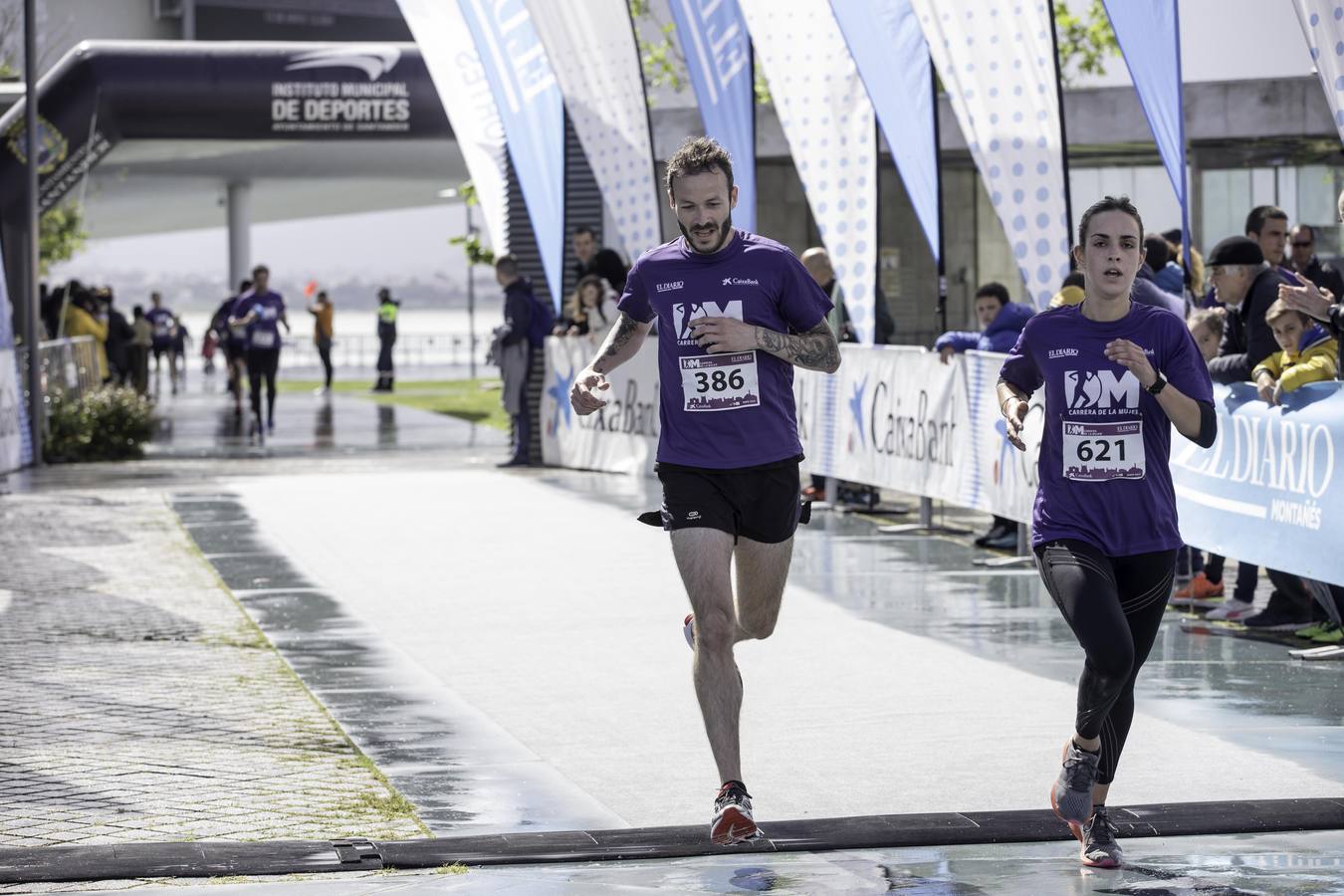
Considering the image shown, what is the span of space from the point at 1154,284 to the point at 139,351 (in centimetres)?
2796

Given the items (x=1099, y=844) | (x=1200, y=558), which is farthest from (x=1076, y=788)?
(x=1200, y=558)

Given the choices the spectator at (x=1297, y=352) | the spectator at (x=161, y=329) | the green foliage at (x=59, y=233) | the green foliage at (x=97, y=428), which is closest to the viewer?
the spectator at (x=1297, y=352)

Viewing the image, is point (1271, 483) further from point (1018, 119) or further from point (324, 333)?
point (324, 333)

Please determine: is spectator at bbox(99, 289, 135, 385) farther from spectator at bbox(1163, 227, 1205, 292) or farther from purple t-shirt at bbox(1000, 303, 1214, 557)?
purple t-shirt at bbox(1000, 303, 1214, 557)

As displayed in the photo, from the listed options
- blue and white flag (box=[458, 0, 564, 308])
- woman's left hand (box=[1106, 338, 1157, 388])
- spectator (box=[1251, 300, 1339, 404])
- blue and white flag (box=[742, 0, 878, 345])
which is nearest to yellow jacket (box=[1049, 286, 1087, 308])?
spectator (box=[1251, 300, 1339, 404])

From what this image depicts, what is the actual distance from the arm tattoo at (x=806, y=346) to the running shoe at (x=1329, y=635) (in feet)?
13.7

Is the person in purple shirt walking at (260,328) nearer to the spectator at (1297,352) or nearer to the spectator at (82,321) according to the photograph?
the spectator at (82,321)

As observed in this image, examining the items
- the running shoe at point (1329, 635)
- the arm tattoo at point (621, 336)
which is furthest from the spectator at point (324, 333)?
the arm tattoo at point (621, 336)

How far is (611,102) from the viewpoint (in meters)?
19.5

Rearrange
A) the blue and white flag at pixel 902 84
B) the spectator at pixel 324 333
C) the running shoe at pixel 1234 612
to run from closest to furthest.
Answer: the running shoe at pixel 1234 612 → the blue and white flag at pixel 902 84 → the spectator at pixel 324 333

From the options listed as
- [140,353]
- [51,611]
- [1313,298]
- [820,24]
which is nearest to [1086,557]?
[1313,298]

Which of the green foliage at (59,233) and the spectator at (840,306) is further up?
the green foliage at (59,233)

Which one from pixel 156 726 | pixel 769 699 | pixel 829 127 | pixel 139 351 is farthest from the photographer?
pixel 139 351

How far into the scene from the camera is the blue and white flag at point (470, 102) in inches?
891
